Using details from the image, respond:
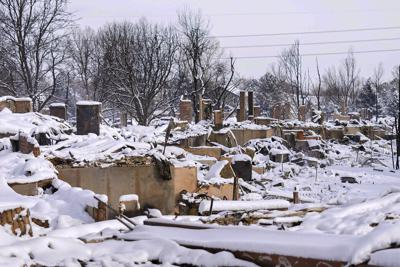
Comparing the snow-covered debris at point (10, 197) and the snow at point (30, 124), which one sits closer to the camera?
the snow-covered debris at point (10, 197)

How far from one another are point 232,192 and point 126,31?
2756 centimetres

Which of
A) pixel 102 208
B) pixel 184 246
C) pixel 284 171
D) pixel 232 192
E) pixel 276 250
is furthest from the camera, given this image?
pixel 284 171

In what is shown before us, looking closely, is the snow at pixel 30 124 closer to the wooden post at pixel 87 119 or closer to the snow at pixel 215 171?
the wooden post at pixel 87 119

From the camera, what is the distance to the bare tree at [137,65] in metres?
34.1

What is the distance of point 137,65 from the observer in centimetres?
3559

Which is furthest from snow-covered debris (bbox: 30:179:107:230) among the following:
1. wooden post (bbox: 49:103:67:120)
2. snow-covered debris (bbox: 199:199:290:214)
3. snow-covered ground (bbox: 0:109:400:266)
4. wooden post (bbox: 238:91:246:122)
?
wooden post (bbox: 238:91:246:122)

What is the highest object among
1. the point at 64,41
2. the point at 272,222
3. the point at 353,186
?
the point at 64,41

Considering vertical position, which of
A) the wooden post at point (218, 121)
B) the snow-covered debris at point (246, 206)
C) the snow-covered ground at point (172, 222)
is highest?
the wooden post at point (218, 121)

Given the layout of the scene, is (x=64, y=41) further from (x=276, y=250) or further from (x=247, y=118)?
(x=276, y=250)

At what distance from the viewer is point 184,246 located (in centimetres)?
401

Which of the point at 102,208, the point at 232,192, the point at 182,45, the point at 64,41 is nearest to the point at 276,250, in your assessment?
the point at 102,208

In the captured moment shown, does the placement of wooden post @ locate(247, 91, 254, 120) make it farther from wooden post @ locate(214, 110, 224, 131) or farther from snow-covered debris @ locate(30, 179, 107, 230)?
snow-covered debris @ locate(30, 179, 107, 230)

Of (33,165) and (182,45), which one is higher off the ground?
(182,45)

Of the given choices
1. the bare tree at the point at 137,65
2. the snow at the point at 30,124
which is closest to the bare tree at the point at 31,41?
the bare tree at the point at 137,65
